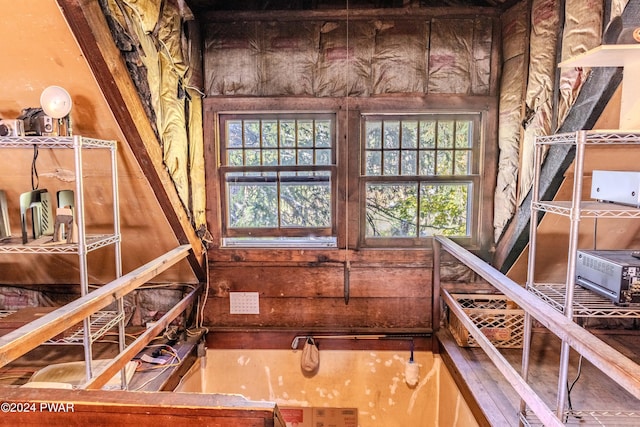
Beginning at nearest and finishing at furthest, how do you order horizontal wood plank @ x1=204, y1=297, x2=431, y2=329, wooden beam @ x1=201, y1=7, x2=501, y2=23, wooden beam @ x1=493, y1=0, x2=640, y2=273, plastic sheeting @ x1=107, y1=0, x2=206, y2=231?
1. wooden beam @ x1=493, y1=0, x2=640, y2=273
2. plastic sheeting @ x1=107, y1=0, x2=206, y2=231
3. wooden beam @ x1=201, y1=7, x2=501, y2=23
4. horizontal wood plank @ x1=204, y1=297, x2=431, y2=329

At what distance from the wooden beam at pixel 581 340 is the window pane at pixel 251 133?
5.85ft

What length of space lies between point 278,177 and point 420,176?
1024mm

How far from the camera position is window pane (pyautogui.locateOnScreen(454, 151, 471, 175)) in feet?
9.51

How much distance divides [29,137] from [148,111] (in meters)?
0.52

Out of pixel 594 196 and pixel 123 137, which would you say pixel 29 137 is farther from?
pixel 594 196

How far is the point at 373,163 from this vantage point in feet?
9.55

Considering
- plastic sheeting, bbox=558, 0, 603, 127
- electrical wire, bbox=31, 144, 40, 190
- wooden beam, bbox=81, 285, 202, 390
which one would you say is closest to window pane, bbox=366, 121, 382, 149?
plastic sheeting, bbox=558, 0, 603, 127

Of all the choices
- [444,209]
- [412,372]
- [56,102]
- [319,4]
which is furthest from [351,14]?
[412,372]

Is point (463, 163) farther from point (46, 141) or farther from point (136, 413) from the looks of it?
point (136, 413)

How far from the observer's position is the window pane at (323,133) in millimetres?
2893

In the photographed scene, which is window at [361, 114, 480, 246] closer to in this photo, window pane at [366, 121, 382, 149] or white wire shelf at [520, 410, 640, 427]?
window pane at [366, 121, 382, 149]

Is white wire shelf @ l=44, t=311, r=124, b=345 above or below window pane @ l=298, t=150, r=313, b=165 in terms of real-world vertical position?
below

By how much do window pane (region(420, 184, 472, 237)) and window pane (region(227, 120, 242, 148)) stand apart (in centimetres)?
138

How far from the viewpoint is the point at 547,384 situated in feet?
7.08
